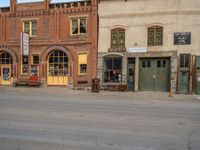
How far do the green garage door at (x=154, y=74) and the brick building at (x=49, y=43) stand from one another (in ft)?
14.9

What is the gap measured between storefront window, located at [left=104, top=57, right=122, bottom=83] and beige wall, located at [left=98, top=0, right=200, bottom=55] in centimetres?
118

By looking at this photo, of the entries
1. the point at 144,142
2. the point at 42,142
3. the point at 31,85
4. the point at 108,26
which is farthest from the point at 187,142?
the point at 31,85

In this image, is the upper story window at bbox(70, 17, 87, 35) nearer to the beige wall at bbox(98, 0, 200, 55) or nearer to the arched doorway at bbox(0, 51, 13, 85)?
the beige wall at bbox(98, 0, 200, 55)

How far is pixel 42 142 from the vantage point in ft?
22.5

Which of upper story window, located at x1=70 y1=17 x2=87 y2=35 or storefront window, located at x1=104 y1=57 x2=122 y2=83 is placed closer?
storefront window, located at x1=104 y1=57 x2=122 y2=83

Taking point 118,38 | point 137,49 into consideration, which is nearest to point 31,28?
point 118,38

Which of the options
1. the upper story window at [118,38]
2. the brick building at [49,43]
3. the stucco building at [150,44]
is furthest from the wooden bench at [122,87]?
the upper story window at [118,38]

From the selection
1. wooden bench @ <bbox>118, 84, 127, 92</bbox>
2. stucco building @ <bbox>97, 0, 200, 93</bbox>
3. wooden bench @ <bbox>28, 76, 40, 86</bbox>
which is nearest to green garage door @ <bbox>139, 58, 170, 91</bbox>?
stucco building @ <bbox>97, 0, 200, 93</bbox>

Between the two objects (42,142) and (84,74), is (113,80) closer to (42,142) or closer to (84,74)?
(84,74)

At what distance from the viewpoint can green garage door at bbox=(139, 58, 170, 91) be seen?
25.6m

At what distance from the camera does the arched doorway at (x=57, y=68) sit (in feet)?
93.4

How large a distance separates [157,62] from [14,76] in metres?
14.5

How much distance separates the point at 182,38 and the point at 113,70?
22.0ft

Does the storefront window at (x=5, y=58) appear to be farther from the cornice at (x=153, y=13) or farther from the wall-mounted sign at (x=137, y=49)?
the wall-mounted sign at (x=137, y=49)
